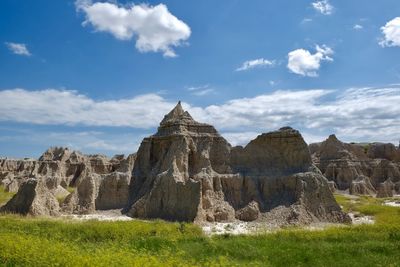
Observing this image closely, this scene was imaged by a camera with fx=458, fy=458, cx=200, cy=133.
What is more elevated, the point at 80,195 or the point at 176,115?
the point at 176,115

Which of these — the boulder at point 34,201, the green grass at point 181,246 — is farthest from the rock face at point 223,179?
the green grass at point 181,246

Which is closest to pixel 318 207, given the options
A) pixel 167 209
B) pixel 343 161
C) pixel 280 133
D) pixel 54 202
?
pixel 280 133

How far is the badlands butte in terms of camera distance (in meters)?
37.9

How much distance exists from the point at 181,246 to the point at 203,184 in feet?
54.5

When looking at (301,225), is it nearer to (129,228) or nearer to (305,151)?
(305,151)

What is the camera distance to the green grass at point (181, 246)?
1655 cm

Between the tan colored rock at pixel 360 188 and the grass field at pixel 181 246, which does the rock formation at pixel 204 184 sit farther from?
the tan colored rock at pixel 360 188

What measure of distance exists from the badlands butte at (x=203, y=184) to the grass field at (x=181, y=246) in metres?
7.89

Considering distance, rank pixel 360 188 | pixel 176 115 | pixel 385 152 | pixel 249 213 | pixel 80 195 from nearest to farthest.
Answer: pixel 249 213, pixel 80 195, pixel 176 115, pixel 360 188, pixel 385 152

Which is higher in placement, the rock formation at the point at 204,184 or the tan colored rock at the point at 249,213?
the rock formation at the point at 204,184

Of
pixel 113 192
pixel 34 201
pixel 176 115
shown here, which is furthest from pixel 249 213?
pixel 34 201

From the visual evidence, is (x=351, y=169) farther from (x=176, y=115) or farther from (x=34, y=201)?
(x=34, y=201)

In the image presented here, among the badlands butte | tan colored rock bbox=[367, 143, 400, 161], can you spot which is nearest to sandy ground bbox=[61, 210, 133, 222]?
the badlands butte

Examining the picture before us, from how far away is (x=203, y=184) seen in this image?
131 ft
